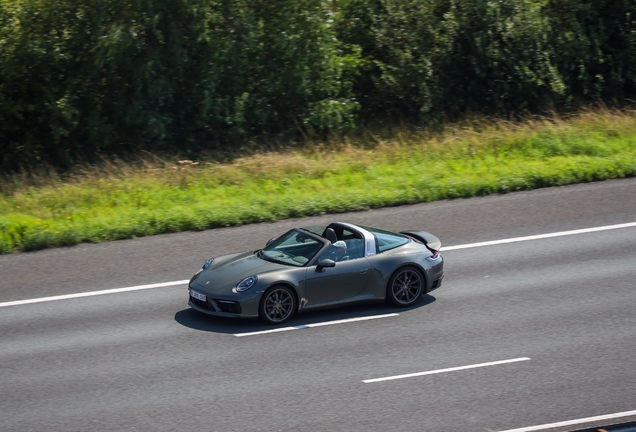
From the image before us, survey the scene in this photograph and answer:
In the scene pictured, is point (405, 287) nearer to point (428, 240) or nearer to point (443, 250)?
point (428, 240)

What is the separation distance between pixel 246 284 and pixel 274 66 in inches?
472

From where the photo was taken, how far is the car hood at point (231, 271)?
9469mm

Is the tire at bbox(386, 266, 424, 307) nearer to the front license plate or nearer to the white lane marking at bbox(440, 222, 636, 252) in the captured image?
the white lane marking at bbox(440, 222, 636, 252)

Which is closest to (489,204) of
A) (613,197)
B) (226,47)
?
(613,197)

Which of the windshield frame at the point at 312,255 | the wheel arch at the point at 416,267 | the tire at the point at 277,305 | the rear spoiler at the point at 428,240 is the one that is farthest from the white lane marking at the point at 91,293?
the rear spoiler at the point at 428,240

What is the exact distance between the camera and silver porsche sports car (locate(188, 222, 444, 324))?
936 centimetres

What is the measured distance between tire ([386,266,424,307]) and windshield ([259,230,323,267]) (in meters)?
1.24

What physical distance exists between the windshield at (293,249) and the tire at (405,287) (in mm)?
1239

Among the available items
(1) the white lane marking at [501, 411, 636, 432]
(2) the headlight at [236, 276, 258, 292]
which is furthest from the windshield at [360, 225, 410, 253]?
(1) the white lane marking at [501, 411, 636, 432]

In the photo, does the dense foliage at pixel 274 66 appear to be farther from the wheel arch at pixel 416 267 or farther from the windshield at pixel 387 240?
the wheel arch at pixel 416 267

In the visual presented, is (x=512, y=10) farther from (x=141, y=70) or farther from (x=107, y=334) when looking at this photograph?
(x=107, y=334)

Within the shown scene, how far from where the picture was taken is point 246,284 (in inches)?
367

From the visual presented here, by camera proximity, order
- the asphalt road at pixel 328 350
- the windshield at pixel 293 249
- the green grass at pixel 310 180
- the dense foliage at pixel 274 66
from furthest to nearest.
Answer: the dense foliage at pixel 274 66, the green grass at pixel 310 180, the windshield at pixel 293 249, the asphalt road at pixel 328 350

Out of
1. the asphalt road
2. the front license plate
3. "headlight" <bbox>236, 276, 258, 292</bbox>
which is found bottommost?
the asphalt road
